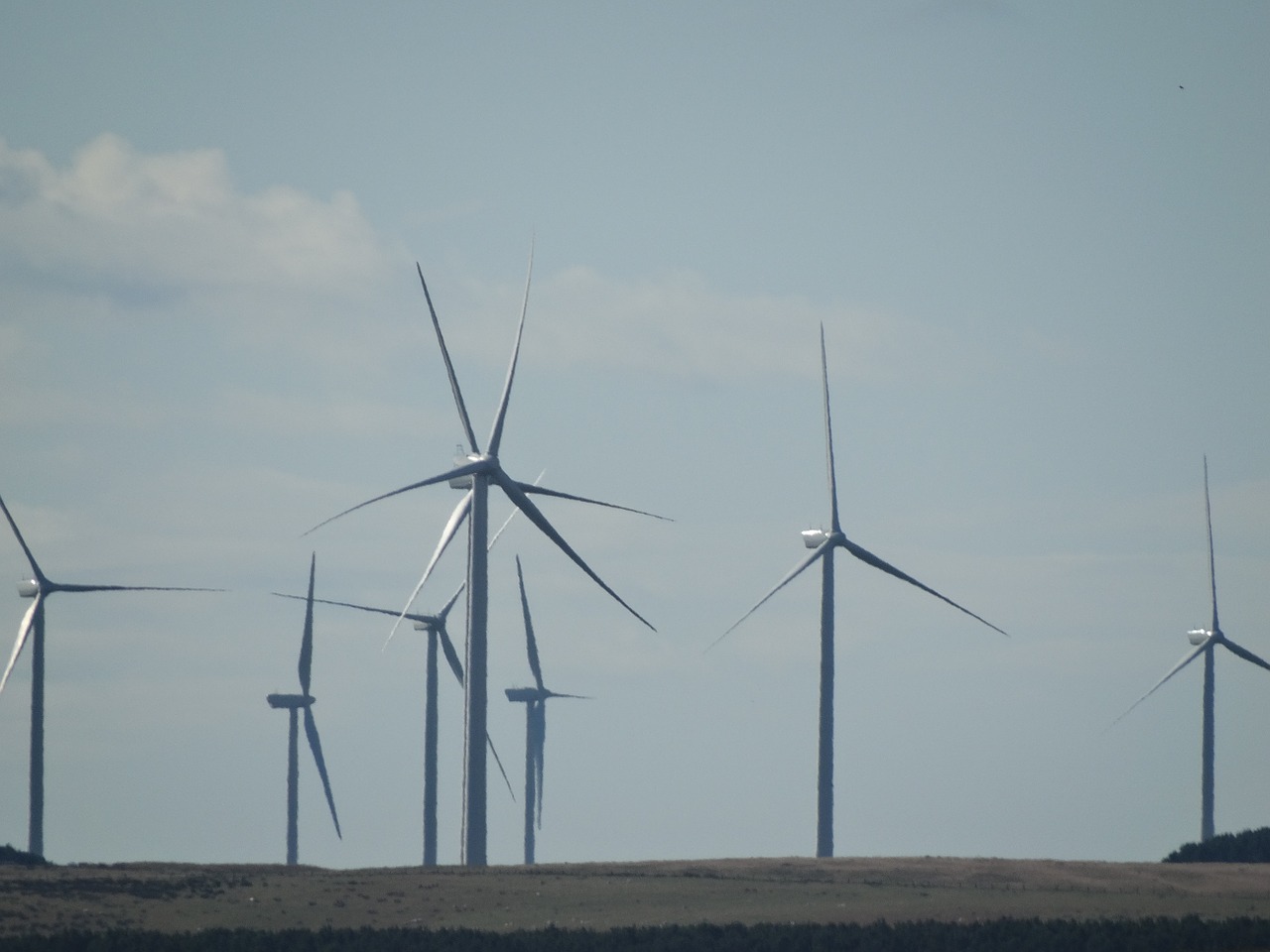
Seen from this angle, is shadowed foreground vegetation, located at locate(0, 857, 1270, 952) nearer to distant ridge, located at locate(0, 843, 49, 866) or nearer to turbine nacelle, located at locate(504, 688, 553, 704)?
distant ridge, located at locate(0, 843, 49, 866)

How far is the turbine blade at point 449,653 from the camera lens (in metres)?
147

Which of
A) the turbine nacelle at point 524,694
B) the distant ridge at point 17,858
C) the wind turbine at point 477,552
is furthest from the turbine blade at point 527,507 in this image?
the turbine nacelle at point 524,694

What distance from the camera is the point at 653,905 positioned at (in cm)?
9512

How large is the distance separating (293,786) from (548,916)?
222 feet

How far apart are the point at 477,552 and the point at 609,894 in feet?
59.6

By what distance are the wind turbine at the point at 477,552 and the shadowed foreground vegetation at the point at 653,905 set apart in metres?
3.33

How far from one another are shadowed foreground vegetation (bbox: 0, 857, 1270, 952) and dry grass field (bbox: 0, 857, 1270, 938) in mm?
126

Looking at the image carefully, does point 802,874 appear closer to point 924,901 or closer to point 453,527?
point 924,901

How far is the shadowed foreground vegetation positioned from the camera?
8281cm

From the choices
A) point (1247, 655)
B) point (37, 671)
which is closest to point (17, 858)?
point (37, 671)

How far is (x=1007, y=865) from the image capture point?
10944 centimetres

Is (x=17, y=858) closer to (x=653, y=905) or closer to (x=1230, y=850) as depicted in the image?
(x=653, y=905)

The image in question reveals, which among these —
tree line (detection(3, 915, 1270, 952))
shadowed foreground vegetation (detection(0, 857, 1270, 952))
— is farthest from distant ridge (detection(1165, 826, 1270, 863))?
tree line (detection(3, 915, 1270, 952))

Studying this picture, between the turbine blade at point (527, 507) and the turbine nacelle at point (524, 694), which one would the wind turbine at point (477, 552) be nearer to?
the turbine blade at point (527, 507)
